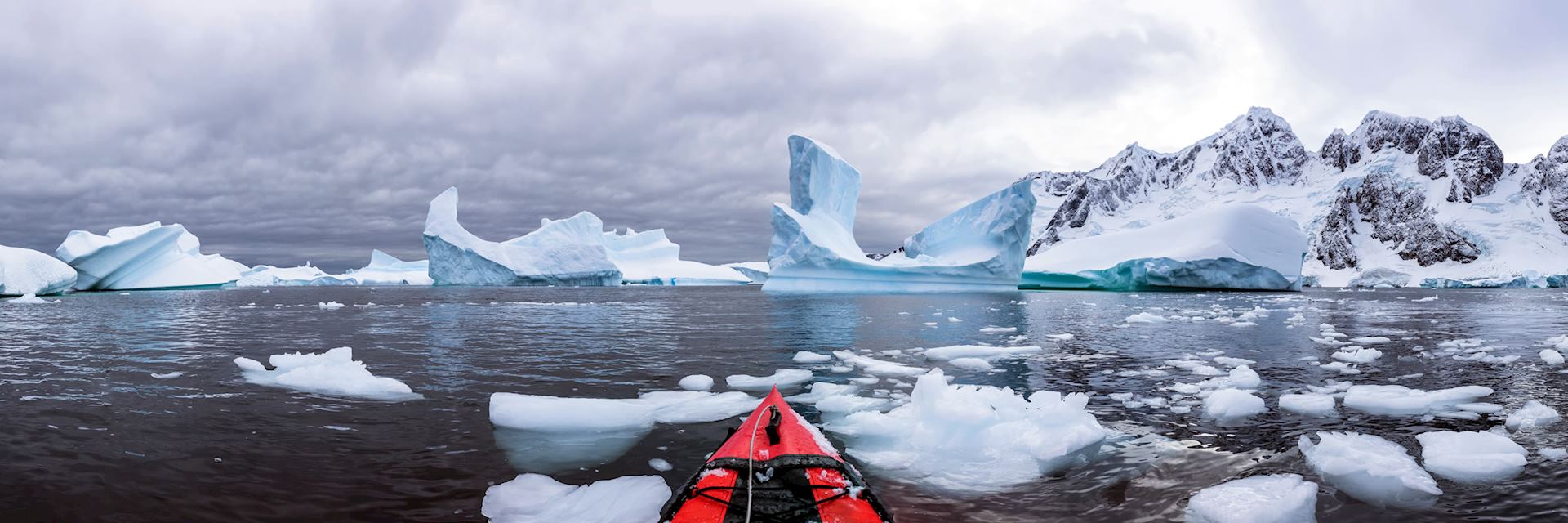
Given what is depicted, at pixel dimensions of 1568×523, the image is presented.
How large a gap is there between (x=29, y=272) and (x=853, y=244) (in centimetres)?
4094

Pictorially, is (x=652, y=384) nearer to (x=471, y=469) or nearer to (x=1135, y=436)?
(x=471, y=469)

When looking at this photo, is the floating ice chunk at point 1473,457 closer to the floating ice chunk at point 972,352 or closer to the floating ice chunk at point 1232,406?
the floating ice chunk at point 1232,406

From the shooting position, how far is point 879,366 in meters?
10.6

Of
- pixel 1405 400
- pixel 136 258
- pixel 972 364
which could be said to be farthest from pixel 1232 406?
pixel 136 258

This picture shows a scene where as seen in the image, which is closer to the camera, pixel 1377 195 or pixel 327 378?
pixel 327 378

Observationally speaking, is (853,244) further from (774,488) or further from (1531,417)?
(774,488)

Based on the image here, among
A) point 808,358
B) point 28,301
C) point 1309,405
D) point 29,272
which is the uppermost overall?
point 29,272

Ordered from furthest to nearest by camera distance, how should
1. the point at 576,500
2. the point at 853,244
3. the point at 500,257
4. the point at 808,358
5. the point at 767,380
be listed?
the point at 500,257 → the point at 853,244 → the point at 808,358 → the point at 767,380 → the point at 576,500

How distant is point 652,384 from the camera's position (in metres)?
9.37

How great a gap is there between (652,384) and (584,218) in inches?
2122

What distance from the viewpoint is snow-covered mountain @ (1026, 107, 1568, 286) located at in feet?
276

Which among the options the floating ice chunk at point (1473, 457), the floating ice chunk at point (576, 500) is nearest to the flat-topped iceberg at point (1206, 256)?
the floating ice chunk at point (1473, 457)

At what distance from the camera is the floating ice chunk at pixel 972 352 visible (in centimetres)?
1181

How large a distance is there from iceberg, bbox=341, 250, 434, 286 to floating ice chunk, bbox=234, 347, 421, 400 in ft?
272
